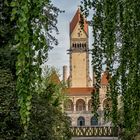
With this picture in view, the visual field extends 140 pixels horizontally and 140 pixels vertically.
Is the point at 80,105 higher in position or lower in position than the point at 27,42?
higher

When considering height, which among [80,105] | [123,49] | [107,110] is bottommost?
[107,110]

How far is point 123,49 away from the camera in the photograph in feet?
17.7

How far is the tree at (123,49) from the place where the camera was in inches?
201

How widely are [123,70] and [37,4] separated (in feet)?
8.07

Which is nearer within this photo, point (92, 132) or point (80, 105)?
point (92, 132)

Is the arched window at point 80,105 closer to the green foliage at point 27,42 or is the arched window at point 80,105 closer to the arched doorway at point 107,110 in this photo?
the arched doorway at point 107,110

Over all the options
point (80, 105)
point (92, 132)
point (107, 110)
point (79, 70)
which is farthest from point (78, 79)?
point (107, 110)

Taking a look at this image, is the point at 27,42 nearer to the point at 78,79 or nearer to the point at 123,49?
the point at 123,49

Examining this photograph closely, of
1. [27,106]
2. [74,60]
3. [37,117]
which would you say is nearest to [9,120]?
[37,117]

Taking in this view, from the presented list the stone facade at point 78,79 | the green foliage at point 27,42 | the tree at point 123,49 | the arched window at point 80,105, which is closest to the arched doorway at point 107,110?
the tree at point 123,49

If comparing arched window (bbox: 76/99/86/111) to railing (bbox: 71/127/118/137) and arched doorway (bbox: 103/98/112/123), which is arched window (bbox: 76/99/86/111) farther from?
arched doorway (bbox: 103/98/112/123)

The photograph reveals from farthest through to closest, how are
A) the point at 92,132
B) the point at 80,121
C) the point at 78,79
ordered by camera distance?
the point at 78,79 < the point at 80,121 < the point at 92,132

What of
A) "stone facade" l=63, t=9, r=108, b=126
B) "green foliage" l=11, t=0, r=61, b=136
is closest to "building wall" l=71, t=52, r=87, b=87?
"stone facade" l=63, t=9, r=108, b=126

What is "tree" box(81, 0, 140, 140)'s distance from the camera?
5106 mm
